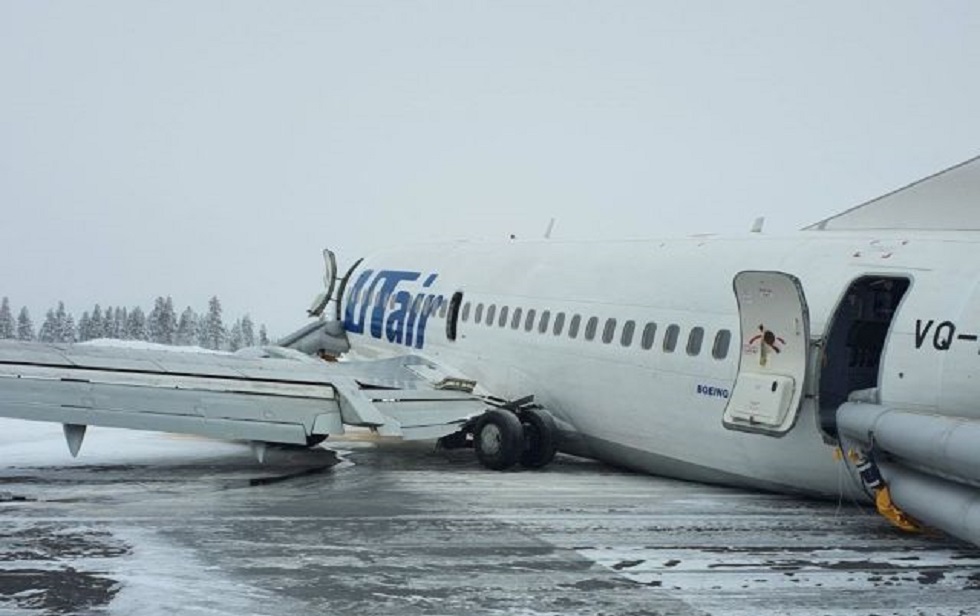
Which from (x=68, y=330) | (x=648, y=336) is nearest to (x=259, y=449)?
(x=648, y=336)

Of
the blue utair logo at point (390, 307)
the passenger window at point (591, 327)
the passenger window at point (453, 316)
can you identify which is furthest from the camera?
the blue utair logo at point (390, 307)

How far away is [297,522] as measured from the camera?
37.1 ft

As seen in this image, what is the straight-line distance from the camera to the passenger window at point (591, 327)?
51.1 ft

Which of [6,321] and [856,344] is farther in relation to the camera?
[6,321]

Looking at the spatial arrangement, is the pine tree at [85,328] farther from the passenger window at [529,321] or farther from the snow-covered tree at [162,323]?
the passenger window at [529,321]

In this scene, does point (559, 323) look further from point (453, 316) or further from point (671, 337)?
point (453, 316)

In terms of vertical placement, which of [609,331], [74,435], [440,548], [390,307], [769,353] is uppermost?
[390,307]

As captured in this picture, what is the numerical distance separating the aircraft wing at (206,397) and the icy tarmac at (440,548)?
0.71m

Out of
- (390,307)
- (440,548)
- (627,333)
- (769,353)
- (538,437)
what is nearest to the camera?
(440,548)

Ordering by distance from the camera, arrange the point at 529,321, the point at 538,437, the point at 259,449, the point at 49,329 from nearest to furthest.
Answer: the point at 259,449
the point at 538,437
the point at 529,321
the point at 49,329

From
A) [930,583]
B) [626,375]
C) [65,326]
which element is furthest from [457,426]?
[65,326]

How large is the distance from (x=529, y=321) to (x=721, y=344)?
14.4ft

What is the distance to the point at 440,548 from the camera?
10219 mm

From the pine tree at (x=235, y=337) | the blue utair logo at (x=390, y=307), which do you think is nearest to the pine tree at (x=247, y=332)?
the pine tree at (x=235, y=337)
